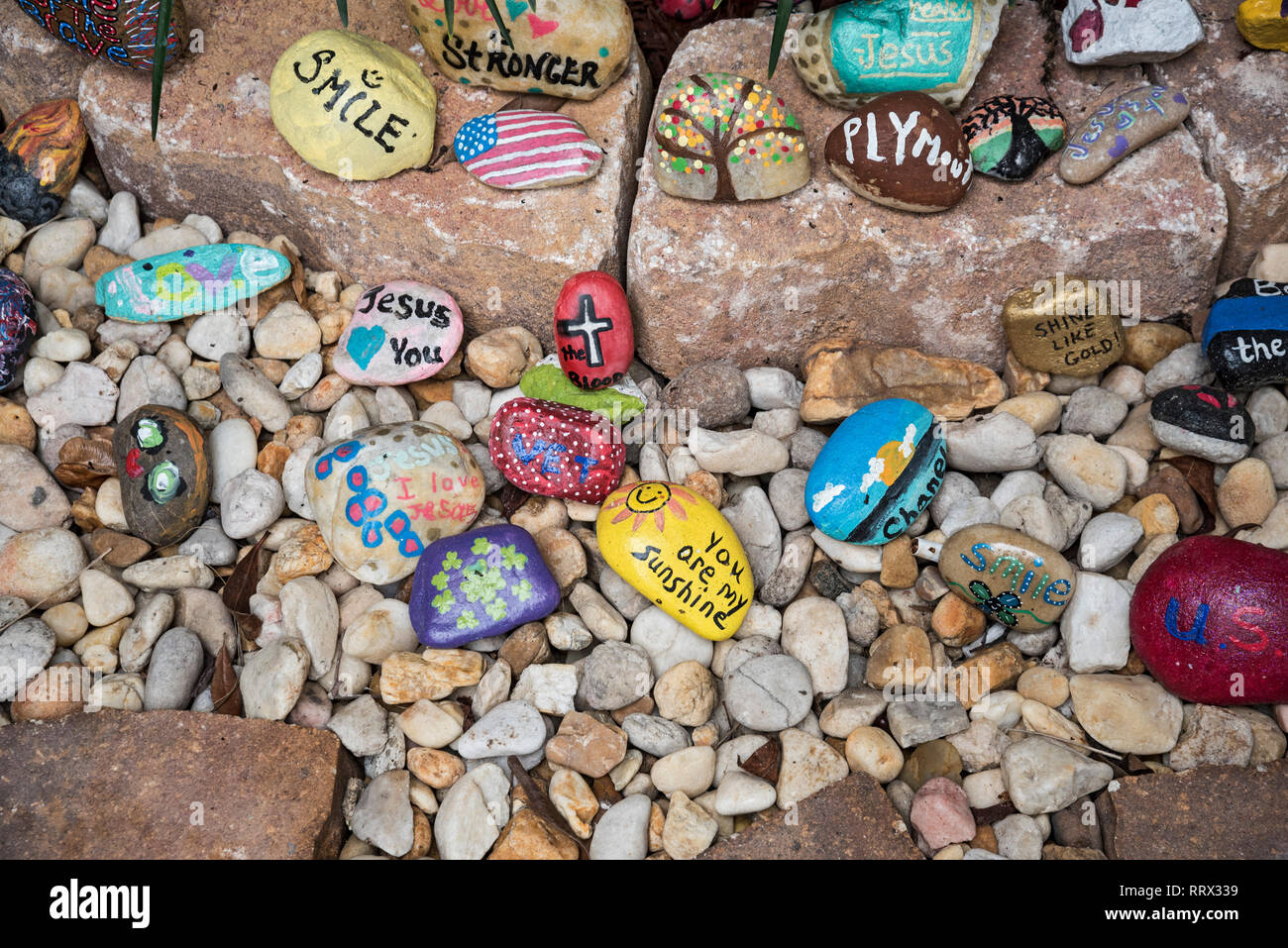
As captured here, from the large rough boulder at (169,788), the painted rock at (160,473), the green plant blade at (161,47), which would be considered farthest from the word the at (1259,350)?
the green plant blade at (161,47)

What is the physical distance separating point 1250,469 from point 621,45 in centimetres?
171

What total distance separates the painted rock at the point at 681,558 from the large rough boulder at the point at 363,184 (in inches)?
26.7

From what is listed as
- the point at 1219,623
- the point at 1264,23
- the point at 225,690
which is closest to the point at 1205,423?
the point at 1219,623

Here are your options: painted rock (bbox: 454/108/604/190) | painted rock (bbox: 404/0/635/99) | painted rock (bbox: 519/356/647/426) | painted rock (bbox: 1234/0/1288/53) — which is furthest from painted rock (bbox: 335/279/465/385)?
painted rock (bbox: 1234/0/1288/53)

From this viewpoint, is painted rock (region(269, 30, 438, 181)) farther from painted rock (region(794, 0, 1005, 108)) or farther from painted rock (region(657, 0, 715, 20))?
painted rock (region(794, 0, 1005, 108))

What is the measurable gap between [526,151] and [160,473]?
3.59ft

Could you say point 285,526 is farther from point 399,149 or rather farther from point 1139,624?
point 1139,624

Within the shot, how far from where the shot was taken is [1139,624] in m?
1.84

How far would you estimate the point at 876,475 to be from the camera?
1.95 metres

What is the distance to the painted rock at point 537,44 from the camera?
7.22ft

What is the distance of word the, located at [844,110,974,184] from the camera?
2.04 metres

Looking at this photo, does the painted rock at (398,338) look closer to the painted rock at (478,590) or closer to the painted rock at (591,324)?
the painted rock at (591,324)

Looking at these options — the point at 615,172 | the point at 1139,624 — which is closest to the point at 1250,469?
the point at 1139,624

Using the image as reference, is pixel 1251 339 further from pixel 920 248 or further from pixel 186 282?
pixel 186 282
